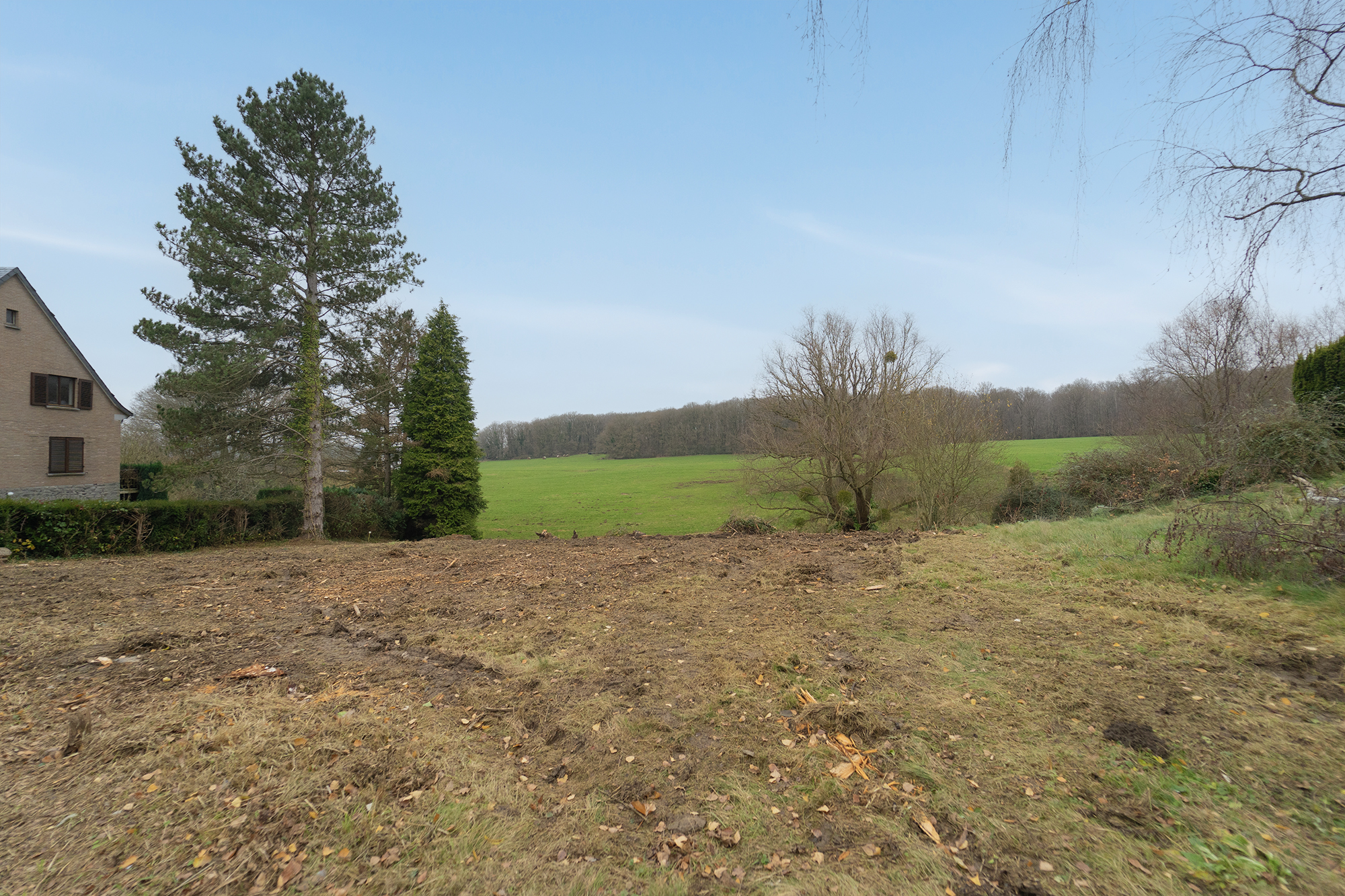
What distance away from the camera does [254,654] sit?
441 cm

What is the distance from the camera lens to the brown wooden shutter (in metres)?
21.5

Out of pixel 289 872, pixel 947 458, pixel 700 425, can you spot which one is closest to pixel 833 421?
pixel 947 458

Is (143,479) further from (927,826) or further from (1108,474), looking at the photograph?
(1108,474)

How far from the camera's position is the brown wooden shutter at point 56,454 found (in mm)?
21484

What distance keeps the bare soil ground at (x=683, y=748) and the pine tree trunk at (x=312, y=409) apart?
11994 millimetres

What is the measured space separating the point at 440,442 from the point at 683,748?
18.0 metres

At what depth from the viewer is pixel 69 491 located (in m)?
21.7

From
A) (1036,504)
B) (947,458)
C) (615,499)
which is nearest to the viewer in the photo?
(947,458)

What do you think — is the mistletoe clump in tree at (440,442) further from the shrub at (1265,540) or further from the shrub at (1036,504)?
the shrub at (1265,540)

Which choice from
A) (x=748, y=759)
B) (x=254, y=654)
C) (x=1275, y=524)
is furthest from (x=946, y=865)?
(x=1275, y=524)

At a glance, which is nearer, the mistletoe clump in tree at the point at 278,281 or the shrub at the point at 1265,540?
the shrub at the point at 1265,540

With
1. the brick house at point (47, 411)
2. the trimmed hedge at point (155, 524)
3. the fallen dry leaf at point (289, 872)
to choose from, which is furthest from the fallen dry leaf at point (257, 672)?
the brick house at point (47, 411)

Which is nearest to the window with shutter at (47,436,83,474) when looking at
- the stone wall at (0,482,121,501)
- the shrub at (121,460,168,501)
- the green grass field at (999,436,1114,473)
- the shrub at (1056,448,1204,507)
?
the stone wall at (0,482,121,501)

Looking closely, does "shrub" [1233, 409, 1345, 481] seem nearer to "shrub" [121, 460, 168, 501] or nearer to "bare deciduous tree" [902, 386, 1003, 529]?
"bare deciduous tree" [902, 386, 1003, 529]
